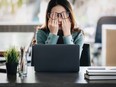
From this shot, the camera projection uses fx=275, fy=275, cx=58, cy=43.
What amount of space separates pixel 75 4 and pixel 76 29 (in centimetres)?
215

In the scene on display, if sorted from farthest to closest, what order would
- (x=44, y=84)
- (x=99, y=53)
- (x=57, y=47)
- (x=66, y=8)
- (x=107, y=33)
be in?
(x=99, y=53)
(x=107, y=33)
(x=66, y=8)
(x=57, y=47)
(x=44, y=84)

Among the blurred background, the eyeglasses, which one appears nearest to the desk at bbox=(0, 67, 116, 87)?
the eyeglasses

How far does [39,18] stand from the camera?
4.49 meters

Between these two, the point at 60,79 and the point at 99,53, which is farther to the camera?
the point at 99,53

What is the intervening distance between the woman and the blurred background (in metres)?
2.08

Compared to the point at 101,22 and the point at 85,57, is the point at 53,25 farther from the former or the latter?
the point at 101,22

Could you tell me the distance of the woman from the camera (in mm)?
2252

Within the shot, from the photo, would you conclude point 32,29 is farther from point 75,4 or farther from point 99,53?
point 99,53

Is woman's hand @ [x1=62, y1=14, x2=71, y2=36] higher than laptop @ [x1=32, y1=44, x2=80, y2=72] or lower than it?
higher

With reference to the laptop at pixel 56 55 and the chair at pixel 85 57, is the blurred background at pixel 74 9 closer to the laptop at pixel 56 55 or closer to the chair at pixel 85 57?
the chair at pixel 85 57

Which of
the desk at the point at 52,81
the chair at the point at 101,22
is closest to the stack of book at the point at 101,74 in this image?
the desk at the point at 52,81

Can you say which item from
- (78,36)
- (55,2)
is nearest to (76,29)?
(78,36)

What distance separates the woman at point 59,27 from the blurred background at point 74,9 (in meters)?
2.08

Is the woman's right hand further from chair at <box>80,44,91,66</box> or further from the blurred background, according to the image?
the blurred background
